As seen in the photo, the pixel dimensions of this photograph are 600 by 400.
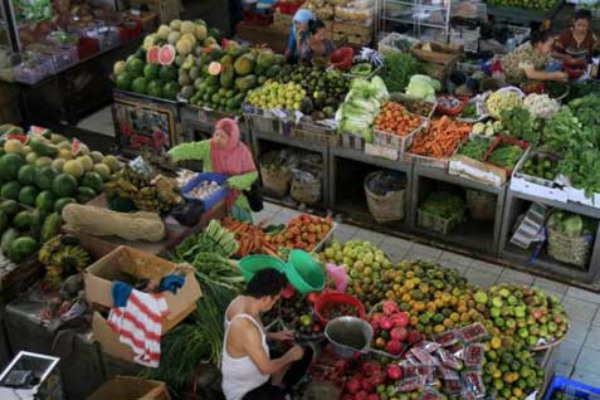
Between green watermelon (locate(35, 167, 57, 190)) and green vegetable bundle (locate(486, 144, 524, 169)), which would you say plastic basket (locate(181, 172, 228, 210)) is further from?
green vegetable bundle (locate(486, 144, 524, 169))

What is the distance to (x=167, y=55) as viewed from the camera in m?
8.01

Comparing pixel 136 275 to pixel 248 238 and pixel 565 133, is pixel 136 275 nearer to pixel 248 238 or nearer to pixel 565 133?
pixel 248 238

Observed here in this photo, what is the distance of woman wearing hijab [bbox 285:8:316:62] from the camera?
8.06 m

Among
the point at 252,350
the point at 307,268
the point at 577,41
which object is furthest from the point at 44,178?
the point at 577,41

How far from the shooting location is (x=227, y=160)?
233 inches

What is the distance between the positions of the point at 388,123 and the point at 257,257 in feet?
7.67

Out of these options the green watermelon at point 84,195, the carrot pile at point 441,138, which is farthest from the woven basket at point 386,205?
the green watermelon at point 84,195

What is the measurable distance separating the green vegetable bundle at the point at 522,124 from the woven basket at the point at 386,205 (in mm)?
1128

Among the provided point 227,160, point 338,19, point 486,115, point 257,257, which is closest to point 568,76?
point 486,115

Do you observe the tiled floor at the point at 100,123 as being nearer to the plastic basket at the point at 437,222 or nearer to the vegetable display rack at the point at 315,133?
the vegetable display rack at the point at 315,133

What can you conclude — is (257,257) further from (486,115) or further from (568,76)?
(568,76)

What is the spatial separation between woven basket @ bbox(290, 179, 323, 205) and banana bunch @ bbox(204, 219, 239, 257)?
2.03 m

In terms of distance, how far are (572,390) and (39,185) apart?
418 centimetres

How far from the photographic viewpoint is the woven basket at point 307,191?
735 centimetres
